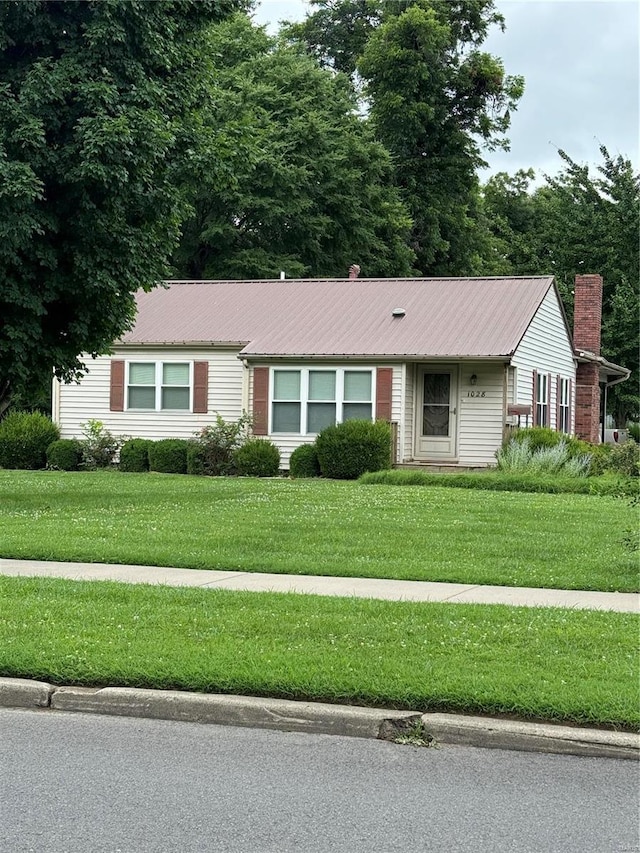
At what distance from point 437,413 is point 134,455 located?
737 cm

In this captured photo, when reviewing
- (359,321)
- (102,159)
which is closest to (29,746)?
(102,159)

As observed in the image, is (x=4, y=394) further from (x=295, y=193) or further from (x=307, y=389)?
(x=295, y=193)

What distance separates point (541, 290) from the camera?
25594 mm

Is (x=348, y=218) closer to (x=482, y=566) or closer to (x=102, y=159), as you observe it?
(x=102, y=159)

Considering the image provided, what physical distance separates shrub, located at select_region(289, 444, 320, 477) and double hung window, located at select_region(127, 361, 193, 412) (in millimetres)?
3836

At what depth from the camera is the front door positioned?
78.9ft

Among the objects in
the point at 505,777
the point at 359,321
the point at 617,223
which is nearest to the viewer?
the point at 505,777

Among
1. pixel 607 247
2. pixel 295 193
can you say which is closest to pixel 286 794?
pixel 295 193

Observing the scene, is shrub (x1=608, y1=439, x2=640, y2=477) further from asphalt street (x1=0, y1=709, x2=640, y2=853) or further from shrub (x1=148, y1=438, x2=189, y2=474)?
asphalt street (x1=0, y1=709, x2=640, y2=853)

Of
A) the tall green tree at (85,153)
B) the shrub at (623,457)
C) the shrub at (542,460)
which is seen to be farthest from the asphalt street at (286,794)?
the shrub at (623,457)

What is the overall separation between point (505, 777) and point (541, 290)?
21.6 m

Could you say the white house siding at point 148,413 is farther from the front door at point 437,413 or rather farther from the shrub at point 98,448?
the front door at point 437,413

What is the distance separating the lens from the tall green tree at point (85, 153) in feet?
44.3

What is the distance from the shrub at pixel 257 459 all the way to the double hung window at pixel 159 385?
266cm
